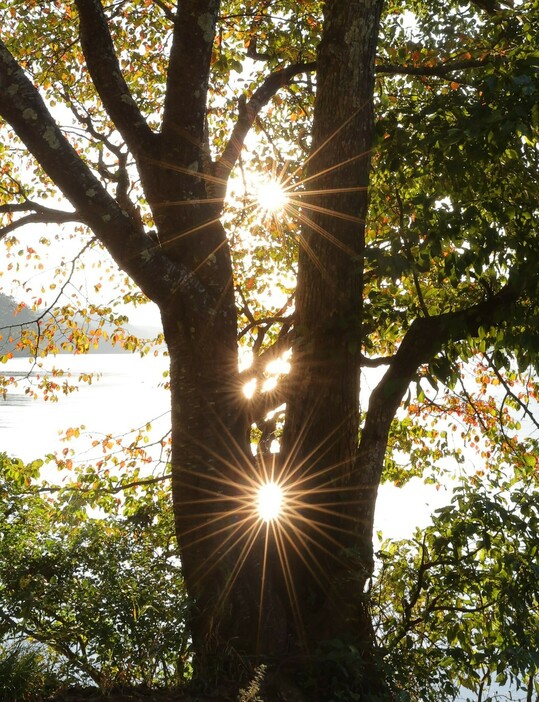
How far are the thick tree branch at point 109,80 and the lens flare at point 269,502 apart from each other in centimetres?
266

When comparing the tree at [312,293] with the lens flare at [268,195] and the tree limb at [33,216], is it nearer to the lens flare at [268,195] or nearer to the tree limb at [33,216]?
the tree limb at [33,216]

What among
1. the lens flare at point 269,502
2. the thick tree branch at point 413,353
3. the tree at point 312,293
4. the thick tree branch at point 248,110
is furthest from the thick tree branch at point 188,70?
the lens flare at point 269,502

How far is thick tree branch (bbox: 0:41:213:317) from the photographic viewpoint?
4141mm

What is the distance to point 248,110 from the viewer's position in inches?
229

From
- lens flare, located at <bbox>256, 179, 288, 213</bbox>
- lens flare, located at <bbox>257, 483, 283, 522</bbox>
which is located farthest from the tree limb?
lens flare, located at <bbox>256, 179, 288, 213</bbox>

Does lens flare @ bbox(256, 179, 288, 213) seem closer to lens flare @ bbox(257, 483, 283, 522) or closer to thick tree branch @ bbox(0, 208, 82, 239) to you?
thick tree branch @ bbox(0, 208, 82, 239)

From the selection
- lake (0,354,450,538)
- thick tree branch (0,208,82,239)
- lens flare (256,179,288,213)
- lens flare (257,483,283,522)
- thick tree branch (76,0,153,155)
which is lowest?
lens flare (257,483,283,522)

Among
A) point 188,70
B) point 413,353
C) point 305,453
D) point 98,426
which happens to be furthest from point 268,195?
point 98,426

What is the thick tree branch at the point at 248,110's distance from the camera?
571cm

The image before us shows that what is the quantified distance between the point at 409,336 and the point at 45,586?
10.2ft

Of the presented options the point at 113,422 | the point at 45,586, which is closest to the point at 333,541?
the point at 45,586

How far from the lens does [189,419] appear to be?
4633mm

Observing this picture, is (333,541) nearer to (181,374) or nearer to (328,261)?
(181,374)

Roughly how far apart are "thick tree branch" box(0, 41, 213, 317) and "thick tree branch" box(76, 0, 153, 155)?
52cm
